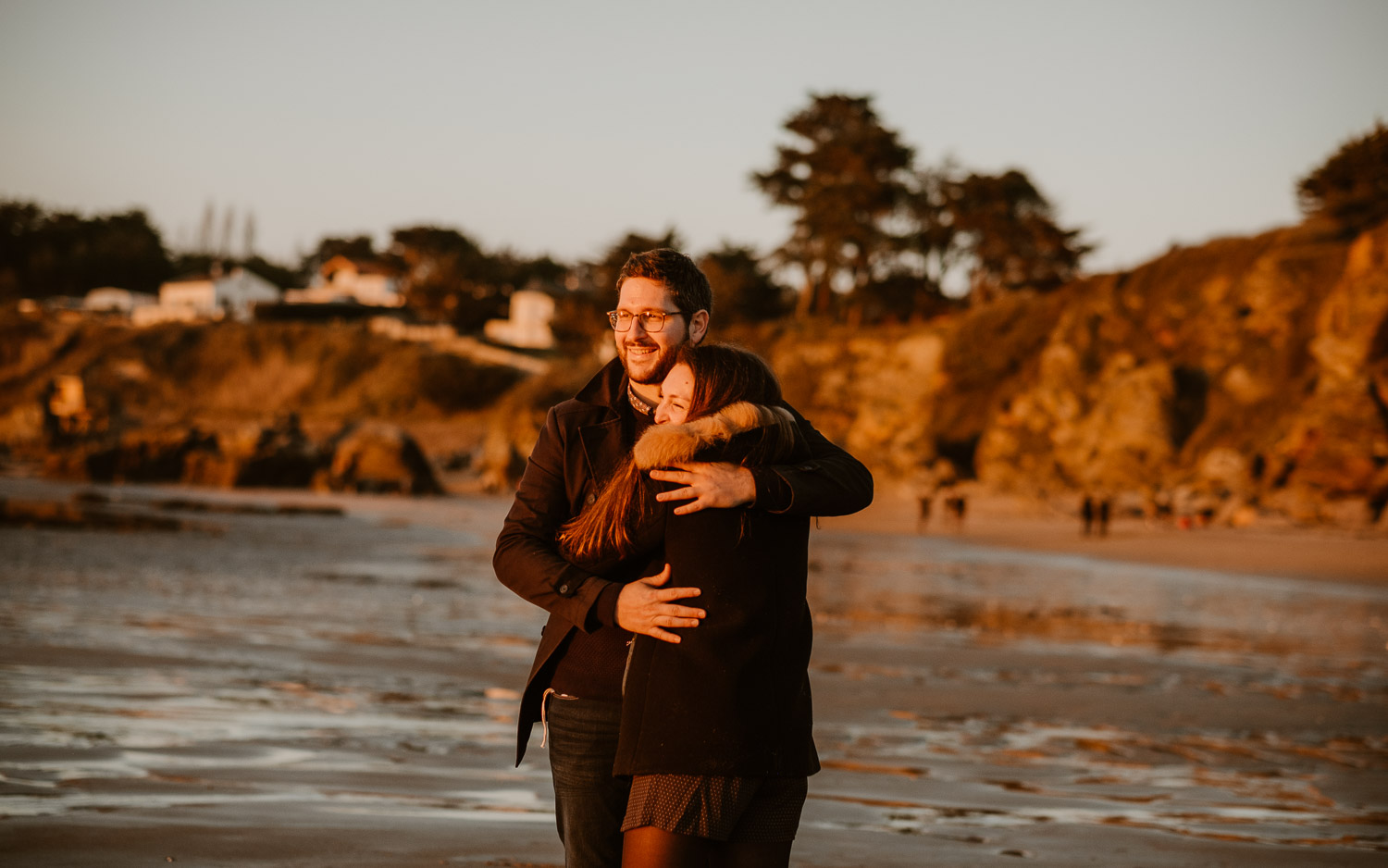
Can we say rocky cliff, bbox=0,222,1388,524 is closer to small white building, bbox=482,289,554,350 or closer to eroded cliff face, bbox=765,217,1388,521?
eroded cliff face, bbox=765,217,1388,521

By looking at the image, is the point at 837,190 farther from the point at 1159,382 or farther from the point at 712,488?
the point at 712,488

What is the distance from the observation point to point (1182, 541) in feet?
91.7

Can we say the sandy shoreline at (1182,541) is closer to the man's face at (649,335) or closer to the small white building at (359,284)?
the man's face at (649,335)

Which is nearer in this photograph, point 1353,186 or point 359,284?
point 1353,186

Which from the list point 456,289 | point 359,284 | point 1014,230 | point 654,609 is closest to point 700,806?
point 654,609

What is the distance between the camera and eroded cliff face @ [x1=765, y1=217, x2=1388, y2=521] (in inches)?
1341

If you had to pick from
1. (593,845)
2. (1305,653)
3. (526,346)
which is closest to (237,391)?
(526,346)

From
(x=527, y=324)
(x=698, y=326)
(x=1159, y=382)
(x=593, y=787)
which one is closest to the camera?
(x=593, y=787)

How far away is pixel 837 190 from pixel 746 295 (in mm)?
7563

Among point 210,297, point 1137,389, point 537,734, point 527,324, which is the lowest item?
point 537,734

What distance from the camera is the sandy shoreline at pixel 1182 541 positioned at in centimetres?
2358

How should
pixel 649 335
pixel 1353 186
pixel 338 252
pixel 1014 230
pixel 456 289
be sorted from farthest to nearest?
1. pixel 338 252
2. pixel 456 289
3. pixel 1014 230
4. pixel 1353 186
5. pixel 649 335

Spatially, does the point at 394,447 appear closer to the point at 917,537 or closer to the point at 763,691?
the point at 917,537

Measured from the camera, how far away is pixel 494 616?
43.0 ft
